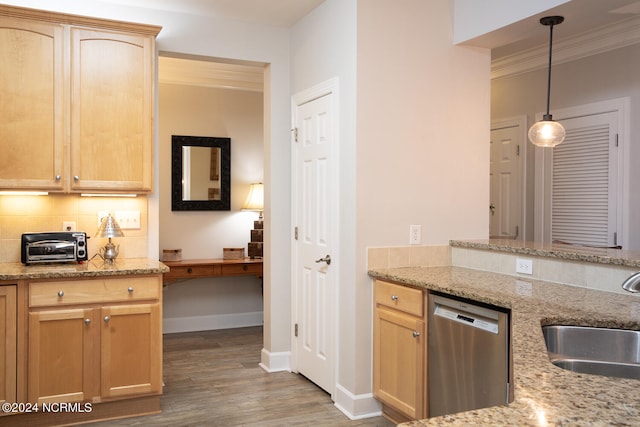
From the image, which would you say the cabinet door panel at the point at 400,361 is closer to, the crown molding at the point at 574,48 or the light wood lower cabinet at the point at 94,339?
the light wood lower cabinet at the point at 94,339

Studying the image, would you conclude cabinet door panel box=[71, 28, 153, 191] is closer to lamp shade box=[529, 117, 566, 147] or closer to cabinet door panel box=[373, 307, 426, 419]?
cabinet door panel box=[373, 307, 426, 419]

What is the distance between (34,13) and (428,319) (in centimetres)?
286

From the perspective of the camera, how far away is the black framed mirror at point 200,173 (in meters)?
5.78

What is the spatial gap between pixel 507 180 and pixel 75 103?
3929mm

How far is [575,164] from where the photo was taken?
483 cm

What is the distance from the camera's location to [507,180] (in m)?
5.56

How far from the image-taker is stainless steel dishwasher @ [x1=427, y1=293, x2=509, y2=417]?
247 cm

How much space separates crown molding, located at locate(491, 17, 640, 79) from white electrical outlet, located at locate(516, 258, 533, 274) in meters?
2.30

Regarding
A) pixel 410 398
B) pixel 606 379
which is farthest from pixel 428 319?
pixel 606 379

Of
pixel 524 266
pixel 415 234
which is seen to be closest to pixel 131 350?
pixel 415 234

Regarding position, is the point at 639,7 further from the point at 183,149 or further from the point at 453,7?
the point at 183,149

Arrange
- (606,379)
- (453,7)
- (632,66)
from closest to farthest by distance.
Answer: (606,379) < (453,7) < (632,66)

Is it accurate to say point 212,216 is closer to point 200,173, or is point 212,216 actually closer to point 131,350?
point 200,173

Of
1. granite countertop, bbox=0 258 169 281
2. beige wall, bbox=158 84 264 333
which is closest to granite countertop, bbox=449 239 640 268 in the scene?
granite countertop, bbox=0 258 169 281
